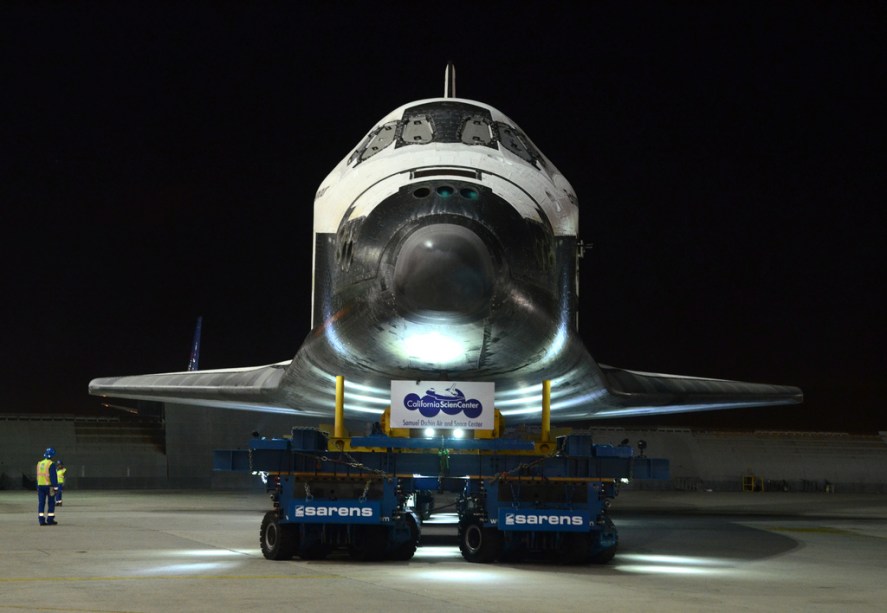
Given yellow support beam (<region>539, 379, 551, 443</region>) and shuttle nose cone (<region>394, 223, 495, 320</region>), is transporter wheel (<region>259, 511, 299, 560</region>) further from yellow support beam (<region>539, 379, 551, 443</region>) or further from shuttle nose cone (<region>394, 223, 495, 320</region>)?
shuttle nose cone (<region>394, 223, 495, 320</region>)

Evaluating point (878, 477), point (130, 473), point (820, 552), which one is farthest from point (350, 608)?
point (878, 477)

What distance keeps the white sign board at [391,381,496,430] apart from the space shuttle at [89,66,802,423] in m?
0.08

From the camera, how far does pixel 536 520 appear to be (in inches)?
340

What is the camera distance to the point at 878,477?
3719cm

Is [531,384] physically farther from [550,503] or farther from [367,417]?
[367,417]

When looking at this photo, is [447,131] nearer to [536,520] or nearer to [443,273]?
[443,273]

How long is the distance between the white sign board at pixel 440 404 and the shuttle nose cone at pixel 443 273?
1.59 m

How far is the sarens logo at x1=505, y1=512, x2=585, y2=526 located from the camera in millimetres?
8617

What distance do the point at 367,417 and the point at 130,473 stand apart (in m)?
22.0

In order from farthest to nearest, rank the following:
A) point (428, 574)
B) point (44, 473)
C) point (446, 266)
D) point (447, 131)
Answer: point (44, 473), point (447, 131), point (428, 574), point (446, 266)

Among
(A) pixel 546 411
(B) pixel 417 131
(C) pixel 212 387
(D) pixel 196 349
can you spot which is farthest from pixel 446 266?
(D) pixel 196 349

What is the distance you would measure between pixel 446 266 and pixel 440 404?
208 centimetres

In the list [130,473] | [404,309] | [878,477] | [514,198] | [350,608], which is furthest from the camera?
[878,477]

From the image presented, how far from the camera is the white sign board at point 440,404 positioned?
8531mm
